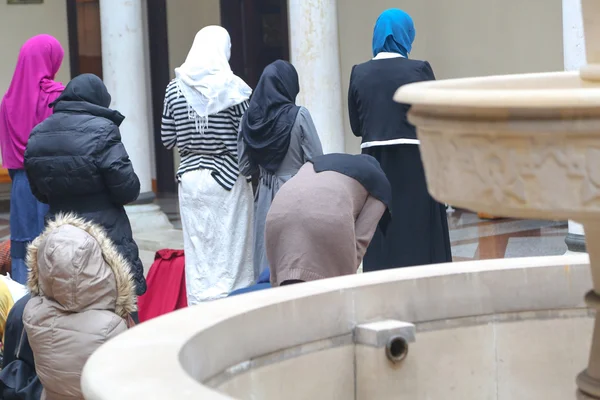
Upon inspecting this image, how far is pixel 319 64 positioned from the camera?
9.94 m

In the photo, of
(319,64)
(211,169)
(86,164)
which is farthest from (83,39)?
(86,164)

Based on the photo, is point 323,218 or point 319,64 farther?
point 319,64

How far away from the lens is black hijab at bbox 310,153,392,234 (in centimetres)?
480

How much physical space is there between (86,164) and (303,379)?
3.44m

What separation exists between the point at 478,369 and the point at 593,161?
131 centimetres

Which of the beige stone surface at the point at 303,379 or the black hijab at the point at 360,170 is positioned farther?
the black hijab at the point at 360,170

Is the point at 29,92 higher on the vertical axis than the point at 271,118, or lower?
higher

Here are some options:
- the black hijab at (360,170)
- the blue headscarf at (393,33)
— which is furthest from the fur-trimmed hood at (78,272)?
the blue headscarf at (393,33)

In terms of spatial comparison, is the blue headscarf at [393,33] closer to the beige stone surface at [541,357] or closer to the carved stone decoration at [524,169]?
the beige stone surface at [541,357]

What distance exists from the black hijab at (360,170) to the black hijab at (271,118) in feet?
6.33

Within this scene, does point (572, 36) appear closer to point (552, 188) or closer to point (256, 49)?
point (552, 188)

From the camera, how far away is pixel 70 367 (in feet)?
15.5

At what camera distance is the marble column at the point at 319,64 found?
9.93 meters

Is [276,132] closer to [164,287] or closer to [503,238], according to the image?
[164,287]
